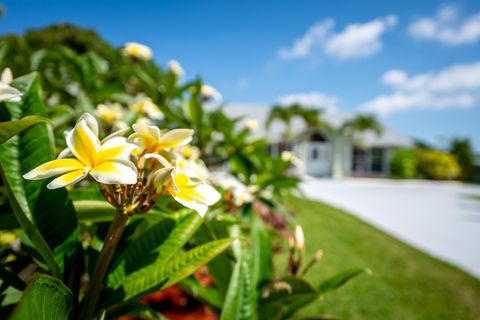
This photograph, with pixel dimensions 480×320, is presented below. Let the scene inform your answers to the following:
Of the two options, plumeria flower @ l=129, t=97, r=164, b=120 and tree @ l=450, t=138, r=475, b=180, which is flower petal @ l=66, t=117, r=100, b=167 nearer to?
plumeria flower @ l=129, t=97, r=164, b=120

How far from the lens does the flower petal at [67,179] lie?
417 millimetres

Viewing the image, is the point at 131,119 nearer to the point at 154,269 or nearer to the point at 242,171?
the point at 242,171

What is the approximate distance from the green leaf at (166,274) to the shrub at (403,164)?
82.8 ft

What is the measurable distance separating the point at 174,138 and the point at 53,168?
0.60ft

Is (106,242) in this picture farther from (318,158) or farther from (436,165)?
(436,165)

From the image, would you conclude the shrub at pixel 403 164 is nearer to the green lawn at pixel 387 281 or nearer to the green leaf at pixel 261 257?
the green lawn at pixel 387 281

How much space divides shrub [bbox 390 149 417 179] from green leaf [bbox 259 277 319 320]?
2500 centimetres

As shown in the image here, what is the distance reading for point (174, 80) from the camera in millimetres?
1746

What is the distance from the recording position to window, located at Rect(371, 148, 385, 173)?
1003 inches

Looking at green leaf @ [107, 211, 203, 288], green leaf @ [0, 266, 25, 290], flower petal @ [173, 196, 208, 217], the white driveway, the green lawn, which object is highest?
flower petal @ [173, 196, 208, 217]

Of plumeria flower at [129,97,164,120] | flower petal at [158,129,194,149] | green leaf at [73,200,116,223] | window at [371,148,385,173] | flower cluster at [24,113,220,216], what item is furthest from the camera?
window at [371,148,385,173]

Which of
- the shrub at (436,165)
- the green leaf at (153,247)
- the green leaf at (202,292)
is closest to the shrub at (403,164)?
the shrub at (436,165)

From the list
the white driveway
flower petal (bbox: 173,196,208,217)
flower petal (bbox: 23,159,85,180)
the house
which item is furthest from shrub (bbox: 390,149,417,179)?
flower petal (bbox: 23,159,85,180)

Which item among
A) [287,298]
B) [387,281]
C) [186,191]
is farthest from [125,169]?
[387,281]
